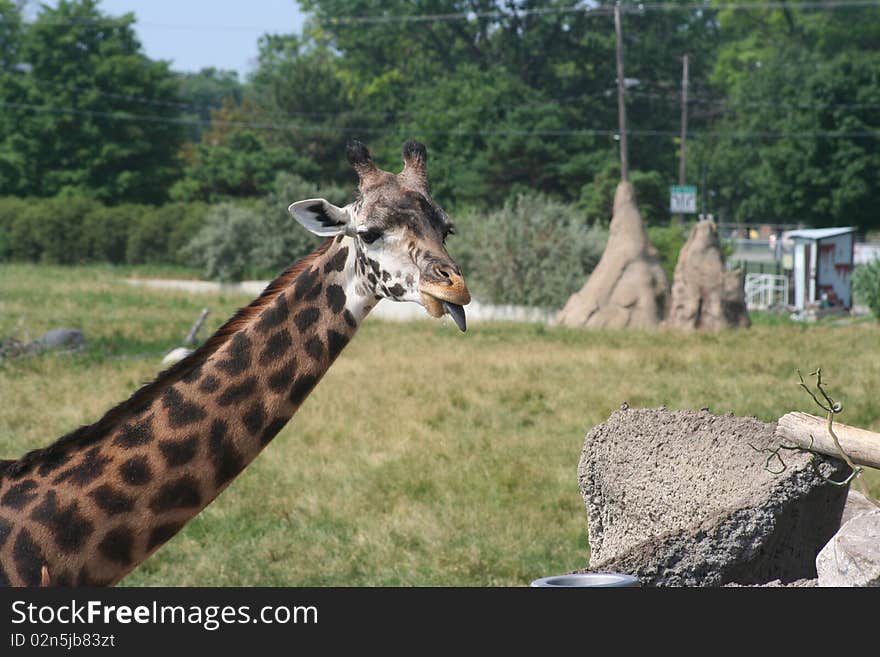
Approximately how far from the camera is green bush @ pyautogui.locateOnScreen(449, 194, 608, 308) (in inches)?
1284

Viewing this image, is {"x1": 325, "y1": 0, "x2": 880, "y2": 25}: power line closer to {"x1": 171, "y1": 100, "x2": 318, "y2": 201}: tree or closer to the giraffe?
{"x1": 171, "y1": 100, "x2": 318, "y2": 201}: tree

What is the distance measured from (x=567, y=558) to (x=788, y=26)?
77.9 metres

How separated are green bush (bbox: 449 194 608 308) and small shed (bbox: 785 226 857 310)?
5.84 metres

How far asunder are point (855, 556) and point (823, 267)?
103 feet

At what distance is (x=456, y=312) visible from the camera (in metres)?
3.88

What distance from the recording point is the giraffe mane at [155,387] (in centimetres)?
429

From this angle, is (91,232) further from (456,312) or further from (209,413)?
(456,312)

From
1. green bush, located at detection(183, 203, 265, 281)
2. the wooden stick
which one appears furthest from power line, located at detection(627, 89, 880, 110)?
the wooden stick

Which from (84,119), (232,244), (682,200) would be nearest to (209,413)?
(232,244)

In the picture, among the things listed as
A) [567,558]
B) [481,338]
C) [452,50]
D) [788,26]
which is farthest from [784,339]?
[788,26]

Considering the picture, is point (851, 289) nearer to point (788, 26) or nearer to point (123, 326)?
point (123, 326)

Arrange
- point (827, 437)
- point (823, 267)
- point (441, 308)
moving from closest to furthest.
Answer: point (441, 308) → point (827, 437) → point (823, 267)

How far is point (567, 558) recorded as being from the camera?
347 inches

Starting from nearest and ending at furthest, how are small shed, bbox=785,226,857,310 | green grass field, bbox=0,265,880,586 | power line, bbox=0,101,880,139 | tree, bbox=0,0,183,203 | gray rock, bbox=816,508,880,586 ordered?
gray rock, bbox=816,508,880,586 → green grass field, bbox=0,265,880,586 → small shed, bbox=785,226,857,310 → power line, bbox=0,101,880,139 → tree, bbox=0,0,183,203
